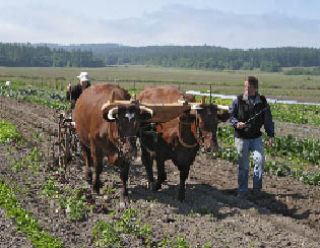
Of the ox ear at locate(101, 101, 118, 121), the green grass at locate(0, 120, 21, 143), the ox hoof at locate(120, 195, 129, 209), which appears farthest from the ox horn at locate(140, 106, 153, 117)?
the green grass at locate(0, 120, 21, 143)

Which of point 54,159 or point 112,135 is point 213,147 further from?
point 54,159

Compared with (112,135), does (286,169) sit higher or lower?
lower

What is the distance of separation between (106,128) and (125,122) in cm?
78

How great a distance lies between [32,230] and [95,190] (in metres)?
2.64

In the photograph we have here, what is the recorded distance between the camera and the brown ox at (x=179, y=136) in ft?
30.4

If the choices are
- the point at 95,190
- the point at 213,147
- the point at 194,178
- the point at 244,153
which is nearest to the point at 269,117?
the point at 244,153

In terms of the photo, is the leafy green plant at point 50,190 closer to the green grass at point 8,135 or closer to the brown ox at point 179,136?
the brown ox at point 179,136

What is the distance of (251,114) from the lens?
10.2 meters

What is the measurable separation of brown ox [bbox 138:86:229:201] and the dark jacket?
68 centimetres

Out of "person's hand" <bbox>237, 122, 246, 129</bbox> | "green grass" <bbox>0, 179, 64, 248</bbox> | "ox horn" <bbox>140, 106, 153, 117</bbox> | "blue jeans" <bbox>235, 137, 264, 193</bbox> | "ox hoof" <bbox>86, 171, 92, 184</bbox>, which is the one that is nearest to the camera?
"green grass" <bbox>0, 179, 64, 248</bbox>

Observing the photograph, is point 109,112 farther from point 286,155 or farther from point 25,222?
A: point 286,155

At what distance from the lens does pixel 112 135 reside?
9.16 m

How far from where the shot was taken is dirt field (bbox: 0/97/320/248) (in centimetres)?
788

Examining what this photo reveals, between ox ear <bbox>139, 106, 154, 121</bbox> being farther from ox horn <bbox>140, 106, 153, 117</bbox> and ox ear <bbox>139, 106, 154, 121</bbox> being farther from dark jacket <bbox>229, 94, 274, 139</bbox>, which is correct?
dark jacket <bbox>229, 94, 274, 139</bbox>
